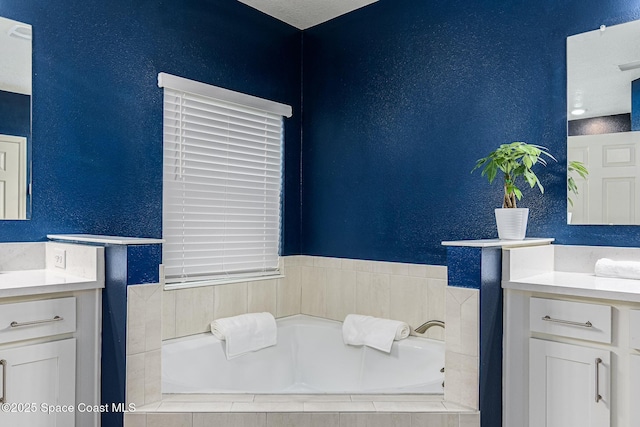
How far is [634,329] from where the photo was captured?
1.71 m

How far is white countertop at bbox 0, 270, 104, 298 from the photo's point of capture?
67.7 inches

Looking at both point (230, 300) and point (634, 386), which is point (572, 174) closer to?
point (634, 386)

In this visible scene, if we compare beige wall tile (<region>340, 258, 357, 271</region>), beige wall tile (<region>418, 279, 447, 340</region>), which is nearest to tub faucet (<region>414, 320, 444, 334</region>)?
beige wall tile (<region>418, 279, 447, 340</region>)

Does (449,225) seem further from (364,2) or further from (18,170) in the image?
(18,170)

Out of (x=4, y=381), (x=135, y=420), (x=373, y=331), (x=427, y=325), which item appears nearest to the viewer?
(x=4, y=381)

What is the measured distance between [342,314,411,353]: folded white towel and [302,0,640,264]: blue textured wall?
0.41 m

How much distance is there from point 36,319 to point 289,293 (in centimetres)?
184

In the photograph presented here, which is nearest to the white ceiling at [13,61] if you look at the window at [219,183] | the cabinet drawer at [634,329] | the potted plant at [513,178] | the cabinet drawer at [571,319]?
the window at [219,183]

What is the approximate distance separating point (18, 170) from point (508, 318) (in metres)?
2.23

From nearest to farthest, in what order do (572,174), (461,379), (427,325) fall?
(461,379), (572,174), (427,325)

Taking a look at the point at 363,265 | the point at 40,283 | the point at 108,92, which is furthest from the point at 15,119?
the point at 363,265

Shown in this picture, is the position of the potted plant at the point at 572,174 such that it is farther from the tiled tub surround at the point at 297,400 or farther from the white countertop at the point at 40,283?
the white countertop at the point at 40,283

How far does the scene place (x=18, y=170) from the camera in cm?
221

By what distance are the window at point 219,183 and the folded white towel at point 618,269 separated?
6.44 ft
